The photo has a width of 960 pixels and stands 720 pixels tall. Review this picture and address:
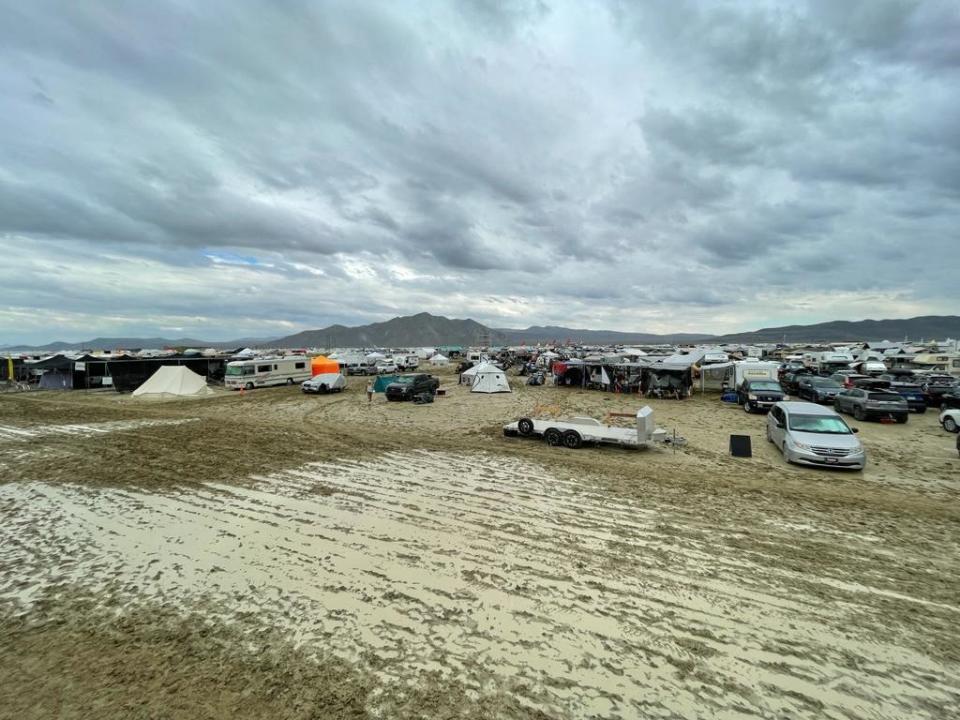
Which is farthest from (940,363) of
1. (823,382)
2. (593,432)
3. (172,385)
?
(172,385)

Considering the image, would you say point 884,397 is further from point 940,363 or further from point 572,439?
point 940,363

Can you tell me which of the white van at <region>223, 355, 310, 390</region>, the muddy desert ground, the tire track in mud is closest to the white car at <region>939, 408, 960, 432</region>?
the muddy desert ground

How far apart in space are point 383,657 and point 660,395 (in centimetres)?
2683

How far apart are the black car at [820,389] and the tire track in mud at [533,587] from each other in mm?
20442

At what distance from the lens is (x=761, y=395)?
20531mm

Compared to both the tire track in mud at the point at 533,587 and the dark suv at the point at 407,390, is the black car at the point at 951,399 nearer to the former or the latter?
the tire track in mud at the point at 533,587

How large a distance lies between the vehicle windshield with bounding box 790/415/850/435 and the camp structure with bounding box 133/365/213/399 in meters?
32.7

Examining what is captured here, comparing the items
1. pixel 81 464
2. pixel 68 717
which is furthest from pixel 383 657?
pixel 81 464

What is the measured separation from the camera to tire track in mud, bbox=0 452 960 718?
3791 millimetres

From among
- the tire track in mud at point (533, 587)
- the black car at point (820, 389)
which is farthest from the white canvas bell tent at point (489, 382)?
the tire track in mud at point (533, 587)

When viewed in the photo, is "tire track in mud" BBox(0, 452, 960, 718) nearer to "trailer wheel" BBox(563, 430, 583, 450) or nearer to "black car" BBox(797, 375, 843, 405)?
"trailer wheel" BBox(563, 430, 583, 450)

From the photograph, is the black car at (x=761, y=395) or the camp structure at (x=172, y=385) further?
the camp structure at (x=172, y=385)

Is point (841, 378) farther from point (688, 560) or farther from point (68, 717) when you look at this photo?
point (68, 717)

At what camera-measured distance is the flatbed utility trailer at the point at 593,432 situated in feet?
41.7
